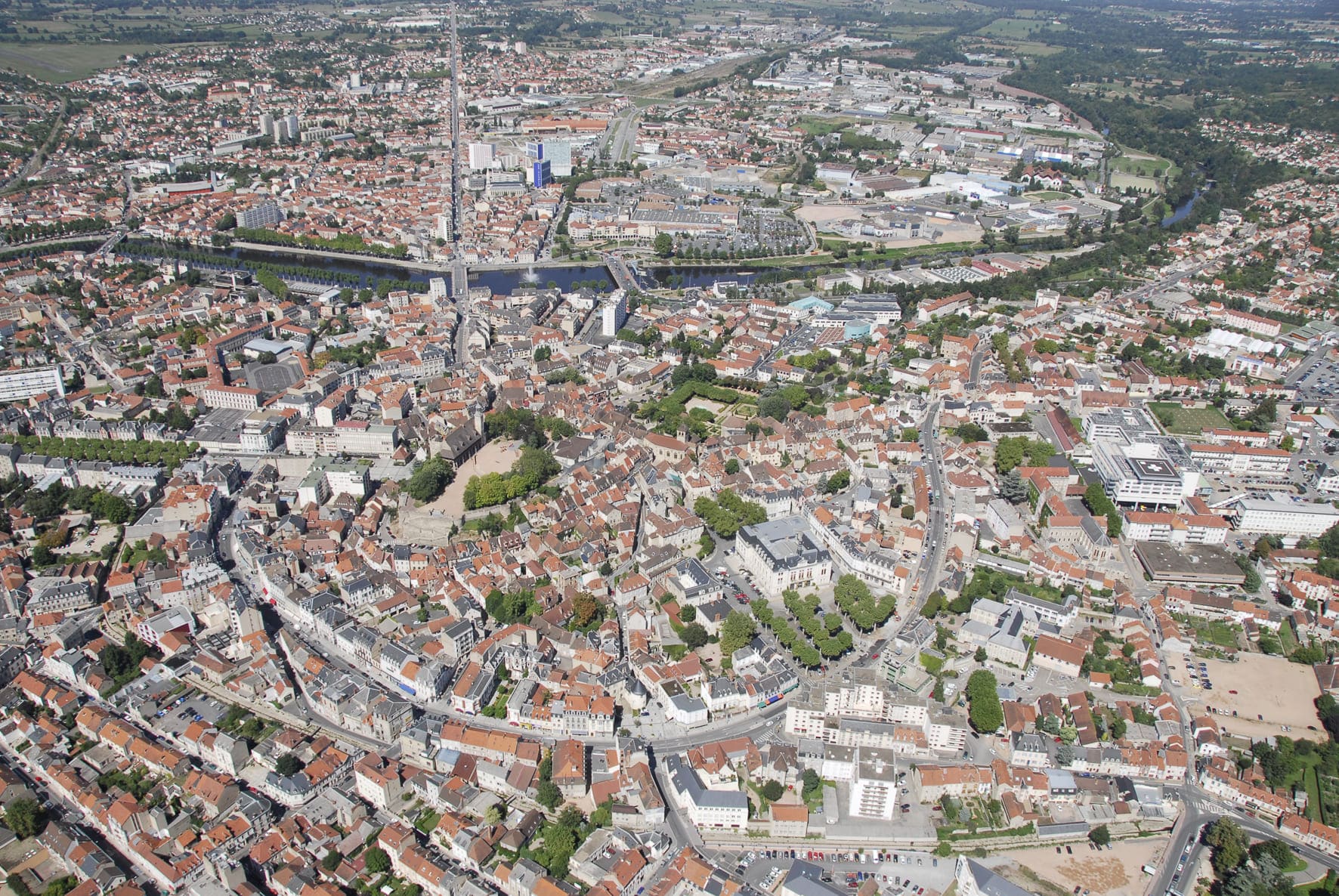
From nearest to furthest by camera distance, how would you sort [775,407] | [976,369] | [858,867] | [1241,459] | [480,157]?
[858,867] → [1241,459] → [775,407] → [976,369] → [480,157]

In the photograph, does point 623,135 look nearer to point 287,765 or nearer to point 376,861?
point 287,765

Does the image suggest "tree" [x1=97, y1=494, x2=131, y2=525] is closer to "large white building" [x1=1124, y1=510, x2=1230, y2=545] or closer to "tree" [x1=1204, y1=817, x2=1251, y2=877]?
"tree" [x1=1204, y1=817, x2=1251, y2=877]

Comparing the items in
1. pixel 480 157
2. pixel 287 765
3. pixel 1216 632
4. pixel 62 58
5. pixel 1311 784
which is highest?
pixel 62 58

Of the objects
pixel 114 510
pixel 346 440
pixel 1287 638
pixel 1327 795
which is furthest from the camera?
pixel 346 440

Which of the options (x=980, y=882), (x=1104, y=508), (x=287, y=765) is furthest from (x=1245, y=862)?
(x=287, y=765)

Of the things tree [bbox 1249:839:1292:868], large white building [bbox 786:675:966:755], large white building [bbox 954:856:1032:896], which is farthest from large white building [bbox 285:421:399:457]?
tree [bbox 1249:839:1292:868]

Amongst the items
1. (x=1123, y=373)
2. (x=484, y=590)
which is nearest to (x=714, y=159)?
(x=1123, y=373)
